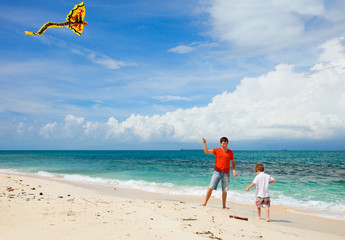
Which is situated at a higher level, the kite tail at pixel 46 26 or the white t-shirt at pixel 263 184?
the kite tail at pixel 46 26

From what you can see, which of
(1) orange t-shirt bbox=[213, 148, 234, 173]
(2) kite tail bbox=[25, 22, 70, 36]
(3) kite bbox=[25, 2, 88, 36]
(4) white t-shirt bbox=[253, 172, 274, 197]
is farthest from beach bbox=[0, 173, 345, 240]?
(3) kite bbox=[25, 2, 88, 36]

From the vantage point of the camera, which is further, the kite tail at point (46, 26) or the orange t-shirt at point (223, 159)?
the kite tail at point (46, 26)

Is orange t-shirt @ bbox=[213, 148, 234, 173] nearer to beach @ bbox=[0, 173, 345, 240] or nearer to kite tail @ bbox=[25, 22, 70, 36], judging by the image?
beach @ bbox=[0, 173, 345, 240]

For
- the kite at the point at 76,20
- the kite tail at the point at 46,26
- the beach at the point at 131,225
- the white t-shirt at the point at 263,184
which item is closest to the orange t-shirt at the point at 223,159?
the white t-shirt at the point at 263,184

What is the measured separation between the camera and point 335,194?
11.5 meters

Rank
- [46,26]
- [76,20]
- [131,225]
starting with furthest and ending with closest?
[76,20]
[46,26]
[131,225]

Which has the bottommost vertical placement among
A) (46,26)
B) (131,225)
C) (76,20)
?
(131,225)

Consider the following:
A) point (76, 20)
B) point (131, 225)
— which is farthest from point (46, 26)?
point (131, 225)

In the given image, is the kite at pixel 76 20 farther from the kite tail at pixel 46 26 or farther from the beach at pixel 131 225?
the beach at pixel 131 225

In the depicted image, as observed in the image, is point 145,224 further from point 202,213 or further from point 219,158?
point 219,158

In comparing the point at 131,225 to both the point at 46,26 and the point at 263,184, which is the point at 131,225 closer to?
the point at 263,184

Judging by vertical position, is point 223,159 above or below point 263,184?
above

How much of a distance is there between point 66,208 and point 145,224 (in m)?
2.12

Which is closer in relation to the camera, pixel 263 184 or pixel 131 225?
pixel 131 225
